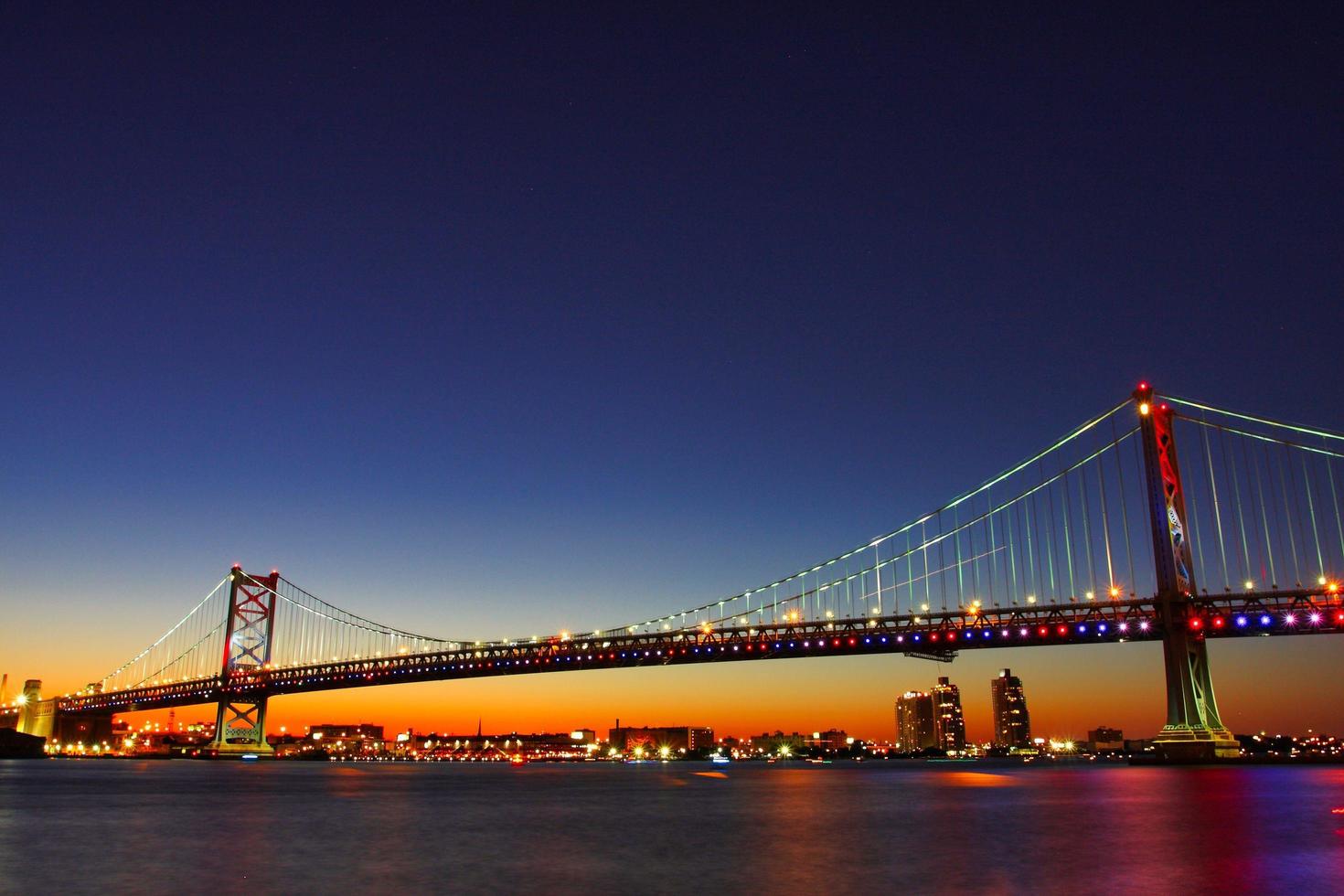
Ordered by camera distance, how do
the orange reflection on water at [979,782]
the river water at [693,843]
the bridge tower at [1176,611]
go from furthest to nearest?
the orange reflection on water at [979,782] < the bridge tower at [1176,611] < the river water at [693,843]

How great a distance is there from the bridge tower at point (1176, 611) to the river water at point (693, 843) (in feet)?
31.0

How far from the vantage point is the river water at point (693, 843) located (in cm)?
1631

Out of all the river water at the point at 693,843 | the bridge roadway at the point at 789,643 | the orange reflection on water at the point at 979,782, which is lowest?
the orange reflection on water at the point at 979,782

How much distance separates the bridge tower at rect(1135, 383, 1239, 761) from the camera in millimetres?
48625

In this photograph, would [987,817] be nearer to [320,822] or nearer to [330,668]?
[320,822]

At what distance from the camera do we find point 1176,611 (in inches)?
1988

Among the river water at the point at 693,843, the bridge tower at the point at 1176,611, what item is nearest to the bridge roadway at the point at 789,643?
the bridge tower at the point at 1176,611

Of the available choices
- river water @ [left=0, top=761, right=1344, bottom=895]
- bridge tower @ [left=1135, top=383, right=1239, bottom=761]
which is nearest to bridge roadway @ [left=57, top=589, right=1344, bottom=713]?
bridge tower @ [left=1135, top=383, right=1239, bottom=761]

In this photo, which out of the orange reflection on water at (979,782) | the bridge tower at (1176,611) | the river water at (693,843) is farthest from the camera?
the orange reflection on water at (979,782)

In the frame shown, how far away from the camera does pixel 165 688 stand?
94.1 meters

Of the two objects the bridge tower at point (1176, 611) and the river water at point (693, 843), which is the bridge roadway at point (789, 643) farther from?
the river water at point (693, 843)

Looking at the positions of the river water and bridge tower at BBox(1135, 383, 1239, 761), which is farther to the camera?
bridge tower at BBox(1135, 383, 1239, 761)

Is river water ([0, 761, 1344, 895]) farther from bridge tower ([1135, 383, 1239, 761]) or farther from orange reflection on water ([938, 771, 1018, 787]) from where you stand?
orange reflection on water ([938, 771, 1018, 787])

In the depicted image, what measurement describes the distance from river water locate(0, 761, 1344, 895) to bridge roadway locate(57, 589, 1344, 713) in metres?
14.9
